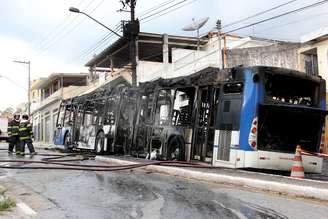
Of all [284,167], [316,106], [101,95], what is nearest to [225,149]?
[284,167]

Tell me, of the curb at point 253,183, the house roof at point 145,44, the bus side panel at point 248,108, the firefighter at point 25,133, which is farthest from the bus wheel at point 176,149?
the house roof at point 145,44

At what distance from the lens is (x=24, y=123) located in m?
18.9

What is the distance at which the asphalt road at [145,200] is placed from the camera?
20.8 ft

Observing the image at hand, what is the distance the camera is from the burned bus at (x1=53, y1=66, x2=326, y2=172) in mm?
11484

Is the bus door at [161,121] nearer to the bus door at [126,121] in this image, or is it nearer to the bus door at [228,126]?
the bus door at [126,121]

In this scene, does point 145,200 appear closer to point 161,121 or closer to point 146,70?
point 161,121

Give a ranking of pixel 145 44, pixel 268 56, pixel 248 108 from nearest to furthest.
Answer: pixel 248 108, pixel 268 56, pixel 145 44

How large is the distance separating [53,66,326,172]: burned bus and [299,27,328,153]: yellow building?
9.33 m

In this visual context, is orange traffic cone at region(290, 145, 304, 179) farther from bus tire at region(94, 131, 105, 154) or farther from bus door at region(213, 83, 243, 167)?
bus tire at region(94, 131, 105, 154)

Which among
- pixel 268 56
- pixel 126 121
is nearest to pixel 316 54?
pixel 268 56

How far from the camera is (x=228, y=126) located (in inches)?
470

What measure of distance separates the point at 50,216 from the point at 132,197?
5.94 feet

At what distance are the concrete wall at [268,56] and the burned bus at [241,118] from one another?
1174 centimetres

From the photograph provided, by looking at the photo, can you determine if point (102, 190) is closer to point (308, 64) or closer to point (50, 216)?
point (50, 216)
